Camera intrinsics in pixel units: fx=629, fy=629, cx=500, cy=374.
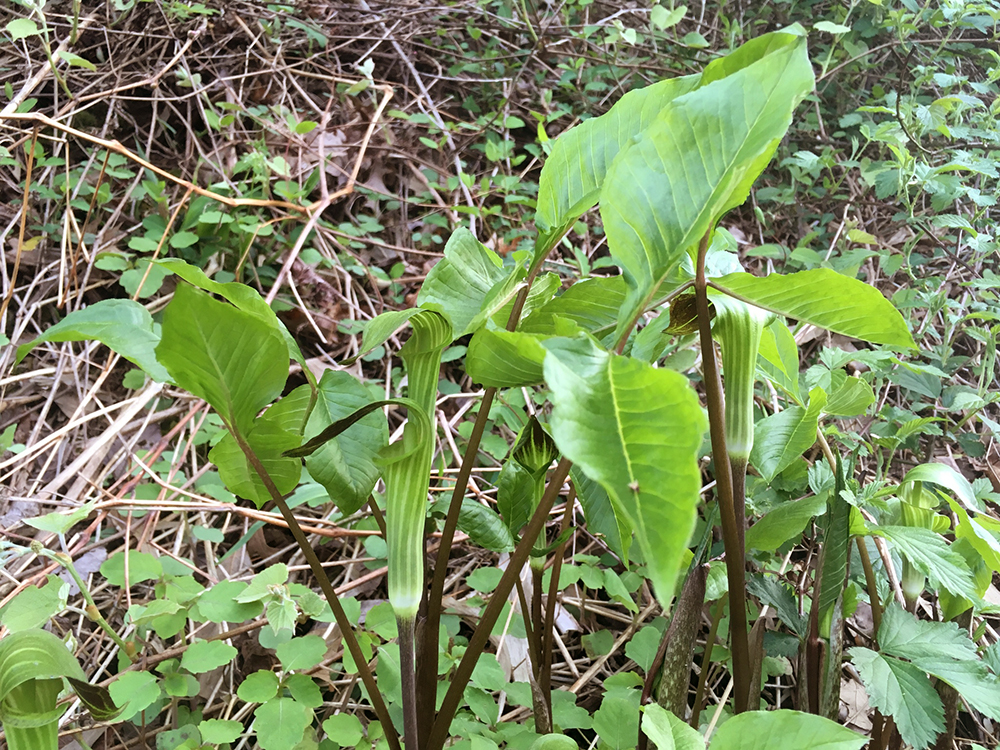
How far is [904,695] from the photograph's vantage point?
58 centimetres

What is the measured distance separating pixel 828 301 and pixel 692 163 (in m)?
0.18

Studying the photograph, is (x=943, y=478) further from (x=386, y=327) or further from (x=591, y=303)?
(x=386, y=327)

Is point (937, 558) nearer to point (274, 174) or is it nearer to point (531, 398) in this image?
point (531, 398)

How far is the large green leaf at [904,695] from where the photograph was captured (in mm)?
550

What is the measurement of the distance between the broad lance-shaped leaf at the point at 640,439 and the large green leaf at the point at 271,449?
0.31 metres

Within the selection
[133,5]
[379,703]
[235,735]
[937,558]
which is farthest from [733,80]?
[133,5]

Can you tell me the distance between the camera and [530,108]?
2.27 meters

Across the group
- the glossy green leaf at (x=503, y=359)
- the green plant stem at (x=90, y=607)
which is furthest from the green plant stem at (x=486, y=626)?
the green plant stem at (x=90, y=607)

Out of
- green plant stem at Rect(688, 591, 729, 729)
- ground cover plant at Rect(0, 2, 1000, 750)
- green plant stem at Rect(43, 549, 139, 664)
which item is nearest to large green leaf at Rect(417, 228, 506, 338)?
ground cover plant at Rect(0, 2, 1000, 750)

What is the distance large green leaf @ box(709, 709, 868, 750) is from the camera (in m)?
0.48

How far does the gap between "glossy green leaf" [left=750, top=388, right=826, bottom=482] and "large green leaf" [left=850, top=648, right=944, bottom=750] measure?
0.19m

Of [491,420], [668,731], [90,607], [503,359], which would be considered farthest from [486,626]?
[491,420]

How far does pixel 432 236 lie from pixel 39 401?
105 centimetres

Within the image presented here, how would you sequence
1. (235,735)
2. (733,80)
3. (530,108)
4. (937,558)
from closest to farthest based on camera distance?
1. (733,80)
2. (937,558)
3. (235,735)
4. (530,108)
